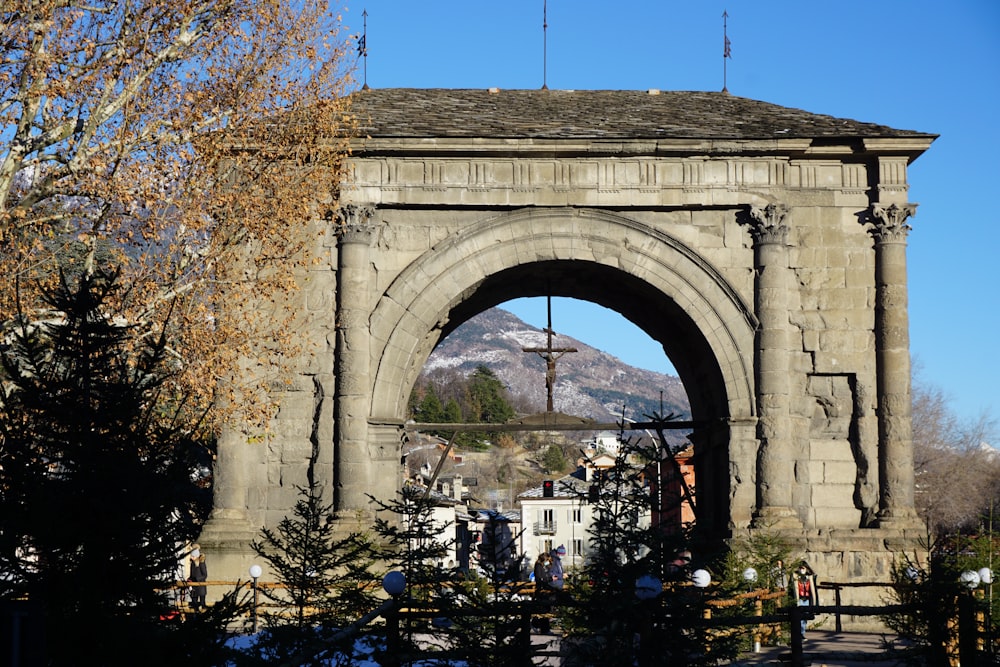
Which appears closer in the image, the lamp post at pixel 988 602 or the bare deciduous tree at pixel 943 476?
the lamp post at pixel 988 602

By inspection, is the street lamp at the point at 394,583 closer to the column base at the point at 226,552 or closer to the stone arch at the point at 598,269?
the column base at the point at 226,552

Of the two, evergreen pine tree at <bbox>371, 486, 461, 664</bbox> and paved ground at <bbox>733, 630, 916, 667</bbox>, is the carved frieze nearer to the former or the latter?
paved ground at <bbox>733, 630, 916, 667</bbox>

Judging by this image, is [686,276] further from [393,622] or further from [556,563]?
[393,622]

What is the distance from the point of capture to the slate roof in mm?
19750

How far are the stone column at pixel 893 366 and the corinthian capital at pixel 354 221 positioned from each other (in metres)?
7.35

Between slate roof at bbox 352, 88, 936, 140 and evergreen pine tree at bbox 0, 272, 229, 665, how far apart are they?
450 inches

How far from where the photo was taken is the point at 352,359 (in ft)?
63.1

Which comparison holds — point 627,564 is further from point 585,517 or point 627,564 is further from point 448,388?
point 448,388

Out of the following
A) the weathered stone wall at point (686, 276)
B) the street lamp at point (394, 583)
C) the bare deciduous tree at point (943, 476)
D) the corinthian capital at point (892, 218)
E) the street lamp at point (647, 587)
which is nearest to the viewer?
the street lamp at point (647, 587)

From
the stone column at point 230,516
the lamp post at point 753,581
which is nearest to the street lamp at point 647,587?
the lamp post at point 753,581

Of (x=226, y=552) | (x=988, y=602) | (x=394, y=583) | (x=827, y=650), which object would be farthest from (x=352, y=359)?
(x=394, y=583)

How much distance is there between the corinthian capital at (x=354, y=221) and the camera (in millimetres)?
19406

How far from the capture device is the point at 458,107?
2150cm

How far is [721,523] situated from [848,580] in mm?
2062
